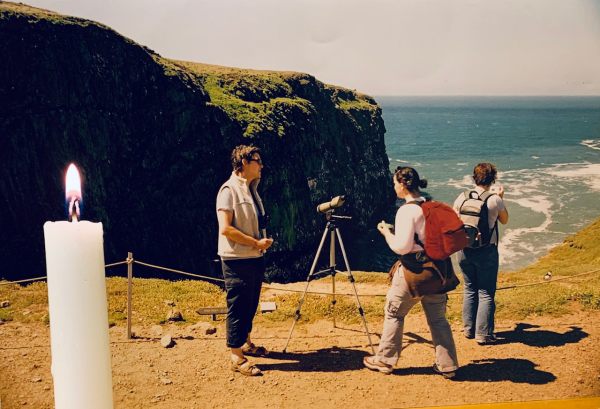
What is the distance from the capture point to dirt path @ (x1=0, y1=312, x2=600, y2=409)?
4637mm

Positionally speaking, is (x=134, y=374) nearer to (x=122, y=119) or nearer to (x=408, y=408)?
(x=408, y=408)

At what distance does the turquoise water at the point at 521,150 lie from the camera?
668cm

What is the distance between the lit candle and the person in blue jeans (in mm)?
4945

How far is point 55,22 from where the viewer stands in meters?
7.42

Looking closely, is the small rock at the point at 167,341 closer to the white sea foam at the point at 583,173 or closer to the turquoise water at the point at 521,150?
the turquoise water at the point at 521,150

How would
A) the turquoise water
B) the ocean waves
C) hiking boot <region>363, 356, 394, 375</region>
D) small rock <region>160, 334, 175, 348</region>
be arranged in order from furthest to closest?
the ocean waves, the turquoise water, small rock <region>160, 334, 175, 348</region>, hiking boot <region>363, 356, 394, 375</region>

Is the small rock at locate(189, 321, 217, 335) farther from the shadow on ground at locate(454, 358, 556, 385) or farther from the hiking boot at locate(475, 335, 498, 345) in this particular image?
the hiking boot at locate(475, 335, 498, 345)

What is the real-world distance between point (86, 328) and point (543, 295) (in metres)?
7.31

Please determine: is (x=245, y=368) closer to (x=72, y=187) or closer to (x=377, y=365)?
(x=377, y=365)

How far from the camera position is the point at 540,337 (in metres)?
5.92

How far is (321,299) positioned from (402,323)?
2227 mm

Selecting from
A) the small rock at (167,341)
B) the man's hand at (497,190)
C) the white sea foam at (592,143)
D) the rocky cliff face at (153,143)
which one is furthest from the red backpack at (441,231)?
the white sea foam at (592,143)

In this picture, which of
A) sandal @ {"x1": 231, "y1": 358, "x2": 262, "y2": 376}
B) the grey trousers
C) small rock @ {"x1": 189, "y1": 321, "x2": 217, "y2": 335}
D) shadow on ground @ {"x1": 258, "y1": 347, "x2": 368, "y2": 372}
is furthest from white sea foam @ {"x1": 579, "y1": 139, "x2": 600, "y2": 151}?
small rock @ {"x1": 189, "y1": 321, "x2": 217, "y2": 335}

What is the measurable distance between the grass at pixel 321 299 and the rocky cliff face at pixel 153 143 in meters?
0.61
